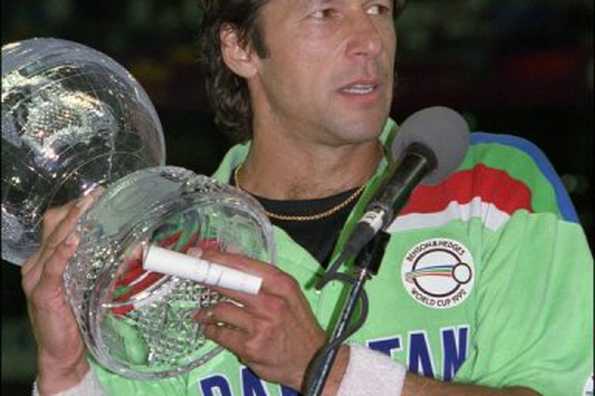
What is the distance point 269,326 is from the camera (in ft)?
7.38

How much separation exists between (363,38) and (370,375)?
65 cm

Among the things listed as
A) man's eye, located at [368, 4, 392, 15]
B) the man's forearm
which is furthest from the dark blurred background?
the man's forearm

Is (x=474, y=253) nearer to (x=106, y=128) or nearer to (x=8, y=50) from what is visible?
(x=106, y=128)

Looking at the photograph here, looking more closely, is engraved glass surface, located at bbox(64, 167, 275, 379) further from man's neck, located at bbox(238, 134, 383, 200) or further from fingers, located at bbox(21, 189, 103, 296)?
man's neck, located at bbox(238, 134, 383, 200)

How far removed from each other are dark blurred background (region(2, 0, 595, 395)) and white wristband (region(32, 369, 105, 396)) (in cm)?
407

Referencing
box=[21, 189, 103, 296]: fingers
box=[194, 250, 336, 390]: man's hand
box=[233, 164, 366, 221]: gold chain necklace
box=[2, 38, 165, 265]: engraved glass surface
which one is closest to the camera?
box=[194, 250, 336, 390]: man's hand

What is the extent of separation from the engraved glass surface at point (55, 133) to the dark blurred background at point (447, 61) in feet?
13.5

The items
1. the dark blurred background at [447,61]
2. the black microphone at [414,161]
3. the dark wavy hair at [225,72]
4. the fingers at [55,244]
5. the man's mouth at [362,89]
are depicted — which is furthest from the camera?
the dark blurred background at [447,61]

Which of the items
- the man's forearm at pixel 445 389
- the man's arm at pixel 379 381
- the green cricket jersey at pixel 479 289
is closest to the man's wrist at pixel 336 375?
the man's arm at pixel 379 381

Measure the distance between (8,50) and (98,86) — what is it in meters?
0.16

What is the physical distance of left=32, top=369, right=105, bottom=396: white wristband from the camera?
8.40ft

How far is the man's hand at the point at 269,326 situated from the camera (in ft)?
7.22

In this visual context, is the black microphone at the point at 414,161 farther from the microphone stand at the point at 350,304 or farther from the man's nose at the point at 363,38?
the man's nose at the point at 363,38

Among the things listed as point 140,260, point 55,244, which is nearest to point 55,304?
point 55,244
